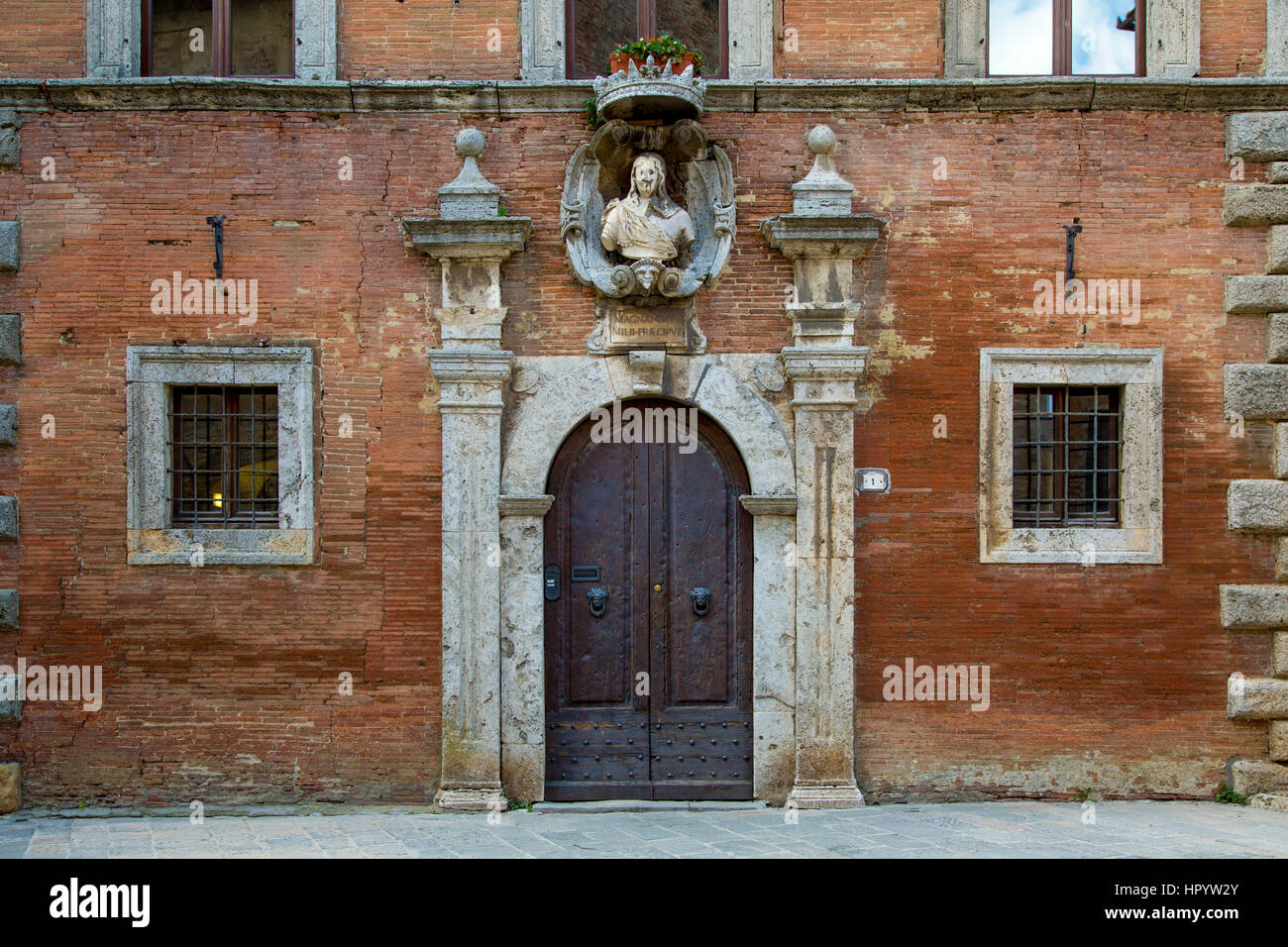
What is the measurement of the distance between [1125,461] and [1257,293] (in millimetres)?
1449

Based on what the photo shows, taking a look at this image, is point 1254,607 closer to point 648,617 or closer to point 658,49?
point 648,617

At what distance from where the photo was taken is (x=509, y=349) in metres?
7.73

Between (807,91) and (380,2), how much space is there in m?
2.98

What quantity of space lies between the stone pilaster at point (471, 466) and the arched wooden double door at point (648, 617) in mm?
407

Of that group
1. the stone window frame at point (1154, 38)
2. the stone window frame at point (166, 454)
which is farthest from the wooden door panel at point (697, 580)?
the stone window frame at point (1154, 38)

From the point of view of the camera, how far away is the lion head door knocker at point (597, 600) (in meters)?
7.67

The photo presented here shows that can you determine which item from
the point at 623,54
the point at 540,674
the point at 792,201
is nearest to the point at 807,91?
the point at 792,201

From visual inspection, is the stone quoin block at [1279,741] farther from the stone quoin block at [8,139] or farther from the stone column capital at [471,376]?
the stone quoin block at [8,139]

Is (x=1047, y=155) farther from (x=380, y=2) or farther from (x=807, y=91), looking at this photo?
(x=380, y=2)

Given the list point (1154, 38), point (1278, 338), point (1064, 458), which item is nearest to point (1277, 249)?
point (1278, 338)

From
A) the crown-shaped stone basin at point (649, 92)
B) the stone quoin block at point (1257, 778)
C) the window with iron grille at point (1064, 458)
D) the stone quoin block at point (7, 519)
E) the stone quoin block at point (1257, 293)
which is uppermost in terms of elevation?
the crown-shaped stone basin at point (649, 92)

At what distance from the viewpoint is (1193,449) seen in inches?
307

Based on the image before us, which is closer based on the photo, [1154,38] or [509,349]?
[509,349]

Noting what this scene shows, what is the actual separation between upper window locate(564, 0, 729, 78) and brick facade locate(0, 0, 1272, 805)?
446 millimetres
